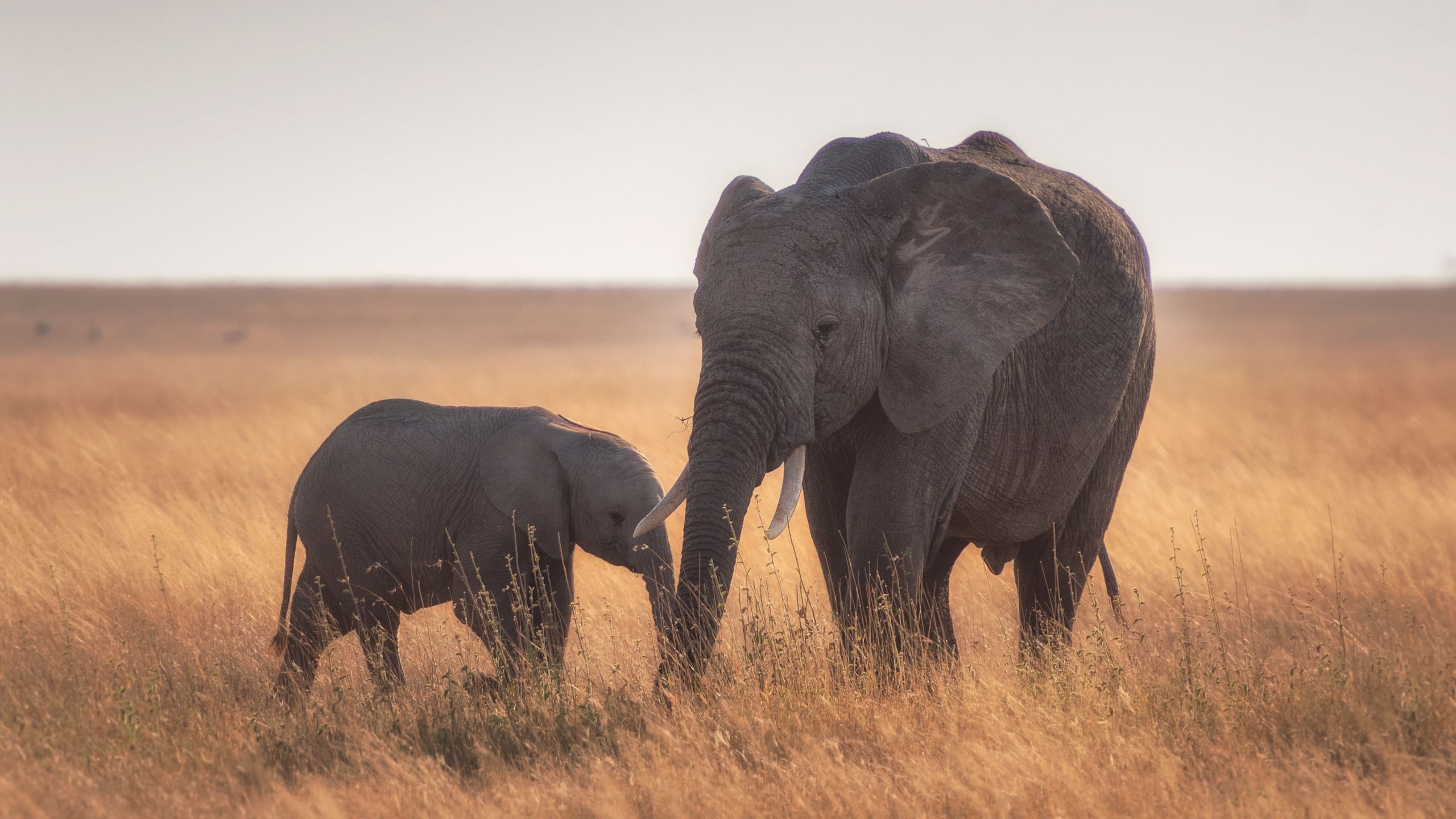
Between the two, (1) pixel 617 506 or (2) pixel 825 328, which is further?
(1) pixel 617 506

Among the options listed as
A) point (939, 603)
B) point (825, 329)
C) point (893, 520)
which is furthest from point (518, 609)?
point (825, 329)

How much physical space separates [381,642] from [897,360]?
2750mm

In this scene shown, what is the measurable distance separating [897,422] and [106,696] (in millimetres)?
3461

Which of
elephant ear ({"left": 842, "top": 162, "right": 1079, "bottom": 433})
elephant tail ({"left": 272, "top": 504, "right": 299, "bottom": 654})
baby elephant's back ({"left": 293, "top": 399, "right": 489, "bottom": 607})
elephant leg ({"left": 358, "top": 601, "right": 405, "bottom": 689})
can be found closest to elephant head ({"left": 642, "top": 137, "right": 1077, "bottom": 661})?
elephant ear ({"left": 842, "top": 162, "right": 1079, "bottom": 433})

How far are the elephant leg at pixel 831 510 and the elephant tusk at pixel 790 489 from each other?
1.69 ft

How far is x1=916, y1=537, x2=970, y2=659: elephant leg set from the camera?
18.5ft

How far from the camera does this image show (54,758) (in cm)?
459

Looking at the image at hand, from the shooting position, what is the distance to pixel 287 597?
6562mm

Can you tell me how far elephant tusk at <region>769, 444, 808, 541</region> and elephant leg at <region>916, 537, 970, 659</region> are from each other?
1.21 m

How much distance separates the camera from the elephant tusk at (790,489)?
14.4 feet

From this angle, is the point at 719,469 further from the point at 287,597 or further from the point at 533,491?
the point at 287,597

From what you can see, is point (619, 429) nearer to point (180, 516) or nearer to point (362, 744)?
point (180, 516)

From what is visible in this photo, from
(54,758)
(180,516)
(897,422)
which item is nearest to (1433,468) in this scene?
(897,422)

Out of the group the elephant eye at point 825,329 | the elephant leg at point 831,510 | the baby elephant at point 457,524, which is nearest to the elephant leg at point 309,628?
the baby elephant at point 457,524
